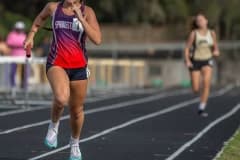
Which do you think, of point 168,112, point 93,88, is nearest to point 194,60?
point 168,112

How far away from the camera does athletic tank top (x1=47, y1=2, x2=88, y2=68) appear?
415 inches

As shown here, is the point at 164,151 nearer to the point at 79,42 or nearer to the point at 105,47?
the point at 79,42

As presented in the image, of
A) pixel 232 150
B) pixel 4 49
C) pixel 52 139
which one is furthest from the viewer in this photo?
pixel 4 49

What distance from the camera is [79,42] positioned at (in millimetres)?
10617

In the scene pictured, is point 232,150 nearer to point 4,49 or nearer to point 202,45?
point 202,45

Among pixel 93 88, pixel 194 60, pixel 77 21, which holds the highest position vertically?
pixel 77 21

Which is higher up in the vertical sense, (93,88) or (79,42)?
(79,42)

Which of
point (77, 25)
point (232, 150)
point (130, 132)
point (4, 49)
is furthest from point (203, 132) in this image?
point (4, 49)

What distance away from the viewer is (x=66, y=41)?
10.6 meters

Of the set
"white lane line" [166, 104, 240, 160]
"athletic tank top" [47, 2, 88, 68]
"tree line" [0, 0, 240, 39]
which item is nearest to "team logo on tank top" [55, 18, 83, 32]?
"athletic tank top" [47, 2, 88, 68]

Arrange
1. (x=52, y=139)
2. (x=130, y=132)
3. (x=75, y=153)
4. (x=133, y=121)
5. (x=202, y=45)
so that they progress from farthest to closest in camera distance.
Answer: (x=202, y=45), (x=133, y=121), (x=130, y=132), (x=52, y=139), (x=75, y=153)

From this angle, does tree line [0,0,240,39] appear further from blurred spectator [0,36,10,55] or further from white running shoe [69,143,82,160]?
white running shoe [69,143,82,160]

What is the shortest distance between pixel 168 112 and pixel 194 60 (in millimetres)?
1489

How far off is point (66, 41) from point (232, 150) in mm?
2863
